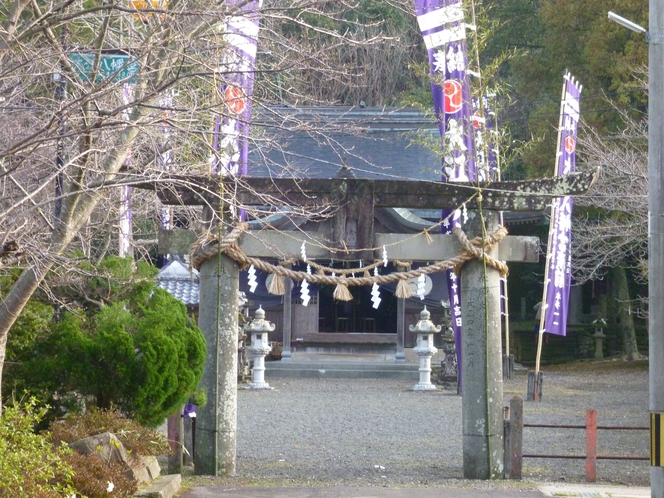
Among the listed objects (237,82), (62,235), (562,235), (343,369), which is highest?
(237,82)

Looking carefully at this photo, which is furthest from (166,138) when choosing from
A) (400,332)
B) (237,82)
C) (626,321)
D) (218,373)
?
(626,321)

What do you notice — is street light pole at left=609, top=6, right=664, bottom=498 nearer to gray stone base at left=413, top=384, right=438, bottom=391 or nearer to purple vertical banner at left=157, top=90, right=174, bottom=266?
purple vertical banner at left=157, top=90, right=174, bottom=266

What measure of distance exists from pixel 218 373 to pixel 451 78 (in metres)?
6.04

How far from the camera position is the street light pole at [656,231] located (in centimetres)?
637

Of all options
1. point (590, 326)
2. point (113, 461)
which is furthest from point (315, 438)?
point (590, 326)

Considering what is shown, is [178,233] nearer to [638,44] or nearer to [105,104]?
[105,104]

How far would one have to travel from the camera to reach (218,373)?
9203mm

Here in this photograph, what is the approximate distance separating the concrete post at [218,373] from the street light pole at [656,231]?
4284 millimetres

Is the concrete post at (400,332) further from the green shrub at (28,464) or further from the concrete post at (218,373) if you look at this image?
the green shrub at (28,464)

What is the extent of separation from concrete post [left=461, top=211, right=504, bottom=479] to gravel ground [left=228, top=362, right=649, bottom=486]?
480 mm

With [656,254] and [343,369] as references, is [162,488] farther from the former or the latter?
[343,369]

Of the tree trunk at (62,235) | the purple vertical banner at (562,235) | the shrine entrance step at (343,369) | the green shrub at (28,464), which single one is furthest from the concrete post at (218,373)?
the shrine entrance step at (343,369)

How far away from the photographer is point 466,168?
13.0 m

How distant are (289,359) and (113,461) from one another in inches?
601
